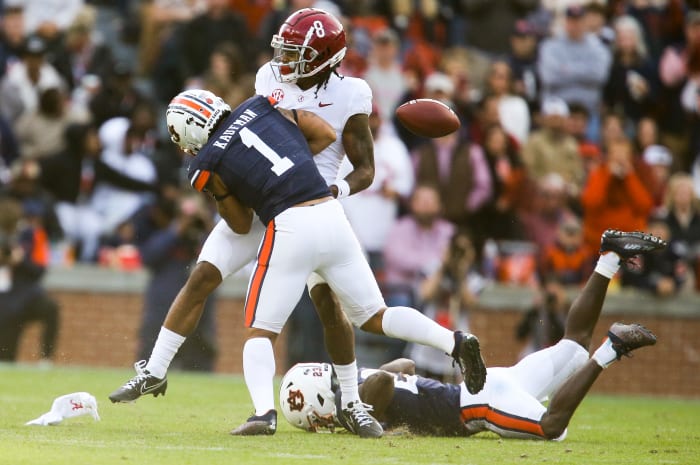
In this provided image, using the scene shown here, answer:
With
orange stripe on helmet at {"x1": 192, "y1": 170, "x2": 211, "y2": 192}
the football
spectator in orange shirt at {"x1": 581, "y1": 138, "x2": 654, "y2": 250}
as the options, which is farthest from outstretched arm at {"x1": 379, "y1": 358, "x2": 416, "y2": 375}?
spectator in orange shirt at {"x1": 581, "y1": 138, "x2": 654, "y2": 250}

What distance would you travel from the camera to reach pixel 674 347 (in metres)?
13.4

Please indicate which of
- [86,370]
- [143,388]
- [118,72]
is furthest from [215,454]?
[118,72]

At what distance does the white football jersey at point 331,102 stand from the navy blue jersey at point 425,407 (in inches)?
48.0

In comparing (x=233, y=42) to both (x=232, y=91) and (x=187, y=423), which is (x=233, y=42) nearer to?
(x=232, y=91)

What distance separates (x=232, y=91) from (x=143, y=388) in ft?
20.0

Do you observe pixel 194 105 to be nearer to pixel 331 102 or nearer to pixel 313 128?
pixel 313 128

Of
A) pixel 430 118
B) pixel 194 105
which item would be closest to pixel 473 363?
pixel 430 118

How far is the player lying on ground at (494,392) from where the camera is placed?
7.40 meters

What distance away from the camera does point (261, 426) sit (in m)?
7.30

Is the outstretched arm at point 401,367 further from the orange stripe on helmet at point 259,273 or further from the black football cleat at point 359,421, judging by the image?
the orange stripe on helmet at point 259,273

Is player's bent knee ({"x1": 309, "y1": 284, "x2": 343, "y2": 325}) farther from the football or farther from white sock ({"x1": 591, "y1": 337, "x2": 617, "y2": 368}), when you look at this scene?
white sock ({"x1": 591, "y1": 337, "x2": 617, "y2": 368})

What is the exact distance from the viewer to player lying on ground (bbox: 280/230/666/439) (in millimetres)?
7398

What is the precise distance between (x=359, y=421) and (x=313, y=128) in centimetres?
159

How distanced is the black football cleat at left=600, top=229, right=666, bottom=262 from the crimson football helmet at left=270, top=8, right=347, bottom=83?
5.87 ft
